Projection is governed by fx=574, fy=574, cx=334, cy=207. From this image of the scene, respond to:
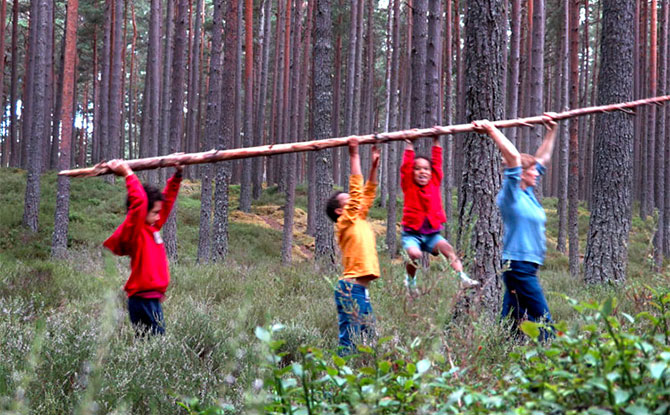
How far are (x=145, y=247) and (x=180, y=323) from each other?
3.93 ft

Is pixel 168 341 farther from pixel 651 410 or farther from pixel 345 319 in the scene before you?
pixel 651 410

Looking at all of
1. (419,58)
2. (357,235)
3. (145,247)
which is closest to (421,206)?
(357,235)

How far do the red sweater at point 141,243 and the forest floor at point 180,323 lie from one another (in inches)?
19.2

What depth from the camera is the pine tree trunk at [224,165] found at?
14.6 meters

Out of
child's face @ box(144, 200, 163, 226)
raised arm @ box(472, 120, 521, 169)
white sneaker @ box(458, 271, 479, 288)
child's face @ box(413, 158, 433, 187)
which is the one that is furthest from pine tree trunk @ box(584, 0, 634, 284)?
child's face @ box(144, 200, 163, 226)

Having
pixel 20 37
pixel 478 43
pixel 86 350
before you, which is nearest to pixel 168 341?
pixel 86 350

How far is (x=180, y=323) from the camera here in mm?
5711

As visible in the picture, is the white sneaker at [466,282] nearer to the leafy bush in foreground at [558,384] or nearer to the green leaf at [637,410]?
the leafy bush in foreground at [558,384]

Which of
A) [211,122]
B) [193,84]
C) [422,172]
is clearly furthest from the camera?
[193,84]

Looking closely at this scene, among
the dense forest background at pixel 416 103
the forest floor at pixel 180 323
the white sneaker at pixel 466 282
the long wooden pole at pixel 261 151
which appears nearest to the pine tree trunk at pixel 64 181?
the dense forest background at pixel 416 103

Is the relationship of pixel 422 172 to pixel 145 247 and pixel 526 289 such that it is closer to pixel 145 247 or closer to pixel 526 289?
pixel 526 289

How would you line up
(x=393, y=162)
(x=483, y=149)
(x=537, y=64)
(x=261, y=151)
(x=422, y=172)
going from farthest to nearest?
(x=393, y=162)
(x=537, y=64)
(x=483, y=149)
(x=422, y=172)
(x=261, y=151)

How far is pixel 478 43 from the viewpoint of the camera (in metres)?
6.71

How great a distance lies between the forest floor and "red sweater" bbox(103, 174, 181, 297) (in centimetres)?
49
